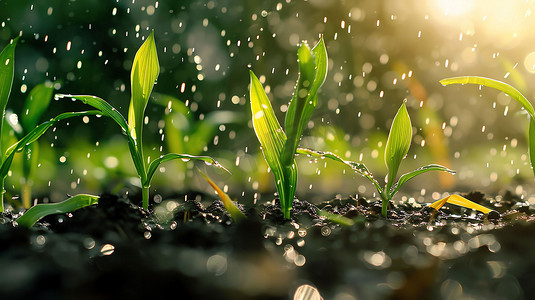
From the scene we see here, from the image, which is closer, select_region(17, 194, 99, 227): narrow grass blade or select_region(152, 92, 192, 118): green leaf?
select_region(17, 194, 99, 227): narrow grass blade

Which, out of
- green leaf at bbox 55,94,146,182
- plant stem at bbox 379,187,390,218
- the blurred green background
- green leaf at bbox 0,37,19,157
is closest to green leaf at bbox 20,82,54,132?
green leaf at bbox 0,37,19,157

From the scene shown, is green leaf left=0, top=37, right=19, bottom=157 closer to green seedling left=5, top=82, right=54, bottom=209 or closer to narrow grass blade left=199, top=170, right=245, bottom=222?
green seedling left=5, top=82, right=54, bottom=209

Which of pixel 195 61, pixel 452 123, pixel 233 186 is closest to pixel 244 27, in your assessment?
pixel 195 61

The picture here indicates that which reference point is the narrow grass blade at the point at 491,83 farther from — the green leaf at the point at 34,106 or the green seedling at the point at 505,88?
the green leaf at the point at 34,106

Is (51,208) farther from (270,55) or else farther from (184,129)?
(270,55)

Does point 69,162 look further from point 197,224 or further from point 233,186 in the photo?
point 197,224

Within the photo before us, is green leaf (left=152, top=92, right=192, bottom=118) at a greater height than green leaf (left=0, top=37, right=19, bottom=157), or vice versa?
green leaf (left=0, top=37, right=19, bottom=157)

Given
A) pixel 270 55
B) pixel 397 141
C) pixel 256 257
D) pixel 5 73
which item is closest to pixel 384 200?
pixel 397 141
